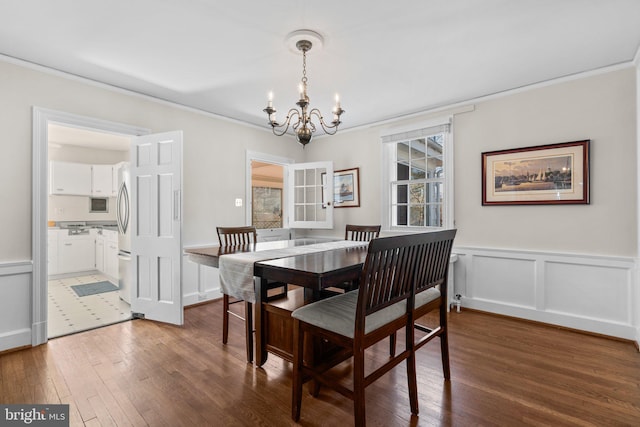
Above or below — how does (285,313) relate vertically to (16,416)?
above

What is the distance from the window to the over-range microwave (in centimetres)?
559

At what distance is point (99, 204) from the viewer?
621 cm

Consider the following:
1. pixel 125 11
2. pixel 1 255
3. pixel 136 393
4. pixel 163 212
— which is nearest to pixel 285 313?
pixel 136 393

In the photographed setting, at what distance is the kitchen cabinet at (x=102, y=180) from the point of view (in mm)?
5879

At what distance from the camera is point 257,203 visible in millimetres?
7496

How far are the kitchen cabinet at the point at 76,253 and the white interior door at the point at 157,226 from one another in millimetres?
3121

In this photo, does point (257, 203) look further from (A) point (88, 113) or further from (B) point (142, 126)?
(A) point (88, 113)

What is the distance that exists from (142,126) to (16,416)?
2.75 m

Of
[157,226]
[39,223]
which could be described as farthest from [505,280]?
[39,223]

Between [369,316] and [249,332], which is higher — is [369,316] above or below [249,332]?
above

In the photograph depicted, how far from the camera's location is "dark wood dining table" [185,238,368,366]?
65.2 inches

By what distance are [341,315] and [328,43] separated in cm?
202

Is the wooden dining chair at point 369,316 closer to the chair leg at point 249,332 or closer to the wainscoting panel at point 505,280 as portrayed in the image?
the chair leg at point 249,332

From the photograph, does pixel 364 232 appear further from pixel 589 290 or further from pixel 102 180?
pixel 102 180
